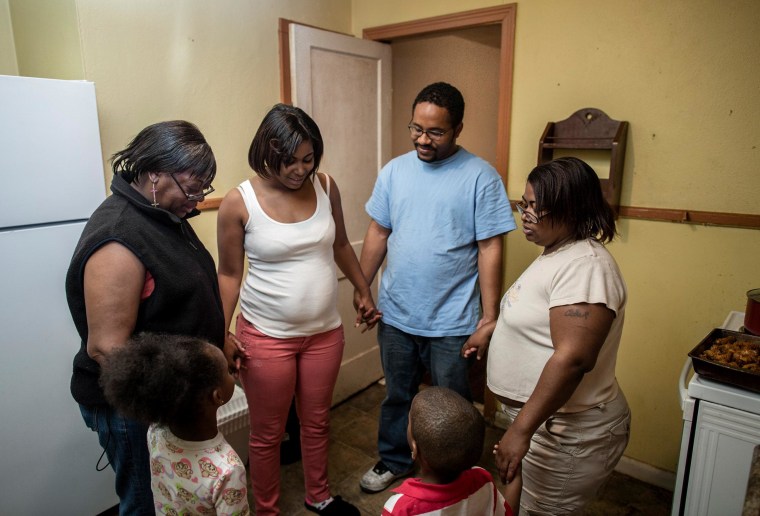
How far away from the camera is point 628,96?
2.06 m

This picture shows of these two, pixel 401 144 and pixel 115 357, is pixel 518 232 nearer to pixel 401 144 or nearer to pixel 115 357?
pixel 401 144

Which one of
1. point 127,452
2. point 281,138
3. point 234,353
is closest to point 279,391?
point 234,353

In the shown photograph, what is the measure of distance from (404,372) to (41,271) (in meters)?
1.32

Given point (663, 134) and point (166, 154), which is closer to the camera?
point (166, 154)

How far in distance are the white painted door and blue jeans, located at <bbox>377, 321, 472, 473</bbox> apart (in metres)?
0.73

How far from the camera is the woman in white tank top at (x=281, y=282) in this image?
158 cm

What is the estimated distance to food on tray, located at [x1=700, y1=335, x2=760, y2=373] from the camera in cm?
129

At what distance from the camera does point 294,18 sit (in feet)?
8.04

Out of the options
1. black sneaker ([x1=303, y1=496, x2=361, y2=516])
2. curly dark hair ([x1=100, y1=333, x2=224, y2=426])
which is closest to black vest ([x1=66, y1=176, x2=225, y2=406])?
curly dark hair ([x1=100, y1=333, x2=224, y2=426])

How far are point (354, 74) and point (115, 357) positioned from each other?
2.03 metres

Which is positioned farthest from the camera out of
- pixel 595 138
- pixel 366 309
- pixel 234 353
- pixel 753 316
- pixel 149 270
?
pixel 595 138

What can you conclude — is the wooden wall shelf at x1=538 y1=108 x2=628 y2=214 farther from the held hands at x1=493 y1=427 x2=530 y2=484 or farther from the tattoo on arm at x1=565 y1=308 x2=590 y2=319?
the held hands at x1=493 y1=427 x2=530 y2=484

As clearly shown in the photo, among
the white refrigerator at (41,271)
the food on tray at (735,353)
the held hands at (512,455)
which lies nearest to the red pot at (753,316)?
the food on tray at (735,353)

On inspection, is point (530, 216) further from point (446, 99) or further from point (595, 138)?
point (595, 138)
